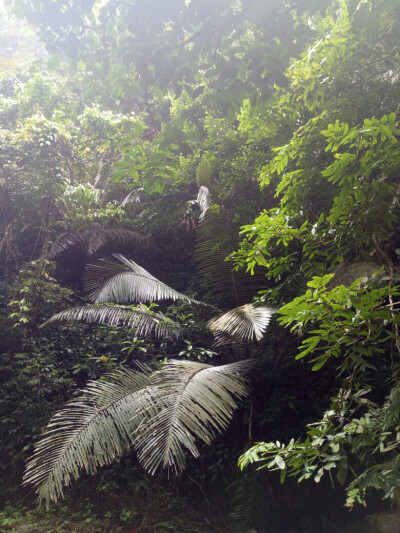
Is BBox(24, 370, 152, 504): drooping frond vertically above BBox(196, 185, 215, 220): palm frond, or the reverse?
BBox(196, 185, 215, 220): palm frond

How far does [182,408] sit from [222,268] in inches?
89.7

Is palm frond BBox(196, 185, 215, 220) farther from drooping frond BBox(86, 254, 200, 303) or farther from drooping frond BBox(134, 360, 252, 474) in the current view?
drooping frond BBox(134, 360, 252, 474)

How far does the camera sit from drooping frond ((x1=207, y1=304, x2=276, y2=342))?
352cm

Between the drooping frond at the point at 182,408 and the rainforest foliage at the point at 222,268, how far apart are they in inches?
0.7

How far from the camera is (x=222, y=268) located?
4934mm

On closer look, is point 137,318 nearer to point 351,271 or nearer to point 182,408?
point 182,408

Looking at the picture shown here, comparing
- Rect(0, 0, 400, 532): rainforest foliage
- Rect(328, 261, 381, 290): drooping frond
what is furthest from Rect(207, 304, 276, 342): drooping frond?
Rect(328, 261, 381, 290): drooping frond

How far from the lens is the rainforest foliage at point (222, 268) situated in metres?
2.07

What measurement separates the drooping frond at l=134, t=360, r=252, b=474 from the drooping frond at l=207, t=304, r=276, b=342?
334 mm

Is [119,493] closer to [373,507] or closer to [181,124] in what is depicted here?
[373,507]

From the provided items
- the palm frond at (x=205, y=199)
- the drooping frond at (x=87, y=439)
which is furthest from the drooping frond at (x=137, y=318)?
the palm frond at (x=205, y=199)

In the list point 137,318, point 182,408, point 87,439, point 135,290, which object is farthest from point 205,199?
point 87,439

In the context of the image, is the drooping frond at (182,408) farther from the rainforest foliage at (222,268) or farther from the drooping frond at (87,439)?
the drooping frond at (87,439)

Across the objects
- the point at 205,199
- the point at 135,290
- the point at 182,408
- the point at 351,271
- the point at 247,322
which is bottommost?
the point at 182,408
